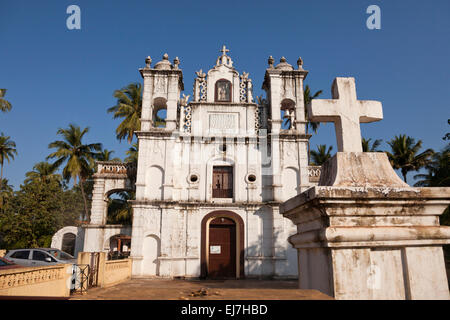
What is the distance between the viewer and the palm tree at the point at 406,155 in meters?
30.8

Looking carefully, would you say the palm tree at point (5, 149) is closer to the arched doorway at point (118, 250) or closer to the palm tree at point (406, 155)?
the arched doorway at point (118, 250)

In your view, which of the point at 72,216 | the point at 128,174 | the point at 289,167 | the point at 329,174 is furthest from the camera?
the point at 72,216

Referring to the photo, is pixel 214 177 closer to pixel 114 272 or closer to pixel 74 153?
pixel 114 272

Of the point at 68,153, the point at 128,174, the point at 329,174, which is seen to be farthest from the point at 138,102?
the point at 329,174

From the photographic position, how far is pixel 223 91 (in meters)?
19.2

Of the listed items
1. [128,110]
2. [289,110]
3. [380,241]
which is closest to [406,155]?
[289,110]

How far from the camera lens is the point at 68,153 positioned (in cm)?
2903

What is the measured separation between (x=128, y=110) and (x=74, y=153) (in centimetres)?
655

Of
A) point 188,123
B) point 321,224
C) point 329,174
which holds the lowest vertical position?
point 321,224

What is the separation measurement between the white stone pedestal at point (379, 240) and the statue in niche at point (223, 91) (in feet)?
53.9

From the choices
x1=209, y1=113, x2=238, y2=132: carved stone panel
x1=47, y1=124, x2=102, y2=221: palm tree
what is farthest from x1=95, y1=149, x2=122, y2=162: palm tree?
x1=209, y1=113, x2=238, y2=132: carved stone panel
